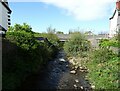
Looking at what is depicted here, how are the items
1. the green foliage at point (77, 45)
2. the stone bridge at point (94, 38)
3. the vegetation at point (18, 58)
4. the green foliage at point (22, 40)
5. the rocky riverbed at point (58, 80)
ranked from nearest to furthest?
the vegetation at point (18, 58), the rocky riverbed at point (58, 80), the green foliage at point (22, 40), the green foliage at point (77, 45), the stone bridge at point (94, 38)

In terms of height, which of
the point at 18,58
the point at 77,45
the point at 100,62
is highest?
the point at 18,58

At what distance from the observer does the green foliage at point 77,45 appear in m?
38.9

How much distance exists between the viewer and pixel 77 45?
3919 centimetres

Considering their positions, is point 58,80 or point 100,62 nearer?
point 58,80

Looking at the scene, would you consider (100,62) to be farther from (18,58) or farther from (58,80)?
(18,58)

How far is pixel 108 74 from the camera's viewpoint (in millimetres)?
19438

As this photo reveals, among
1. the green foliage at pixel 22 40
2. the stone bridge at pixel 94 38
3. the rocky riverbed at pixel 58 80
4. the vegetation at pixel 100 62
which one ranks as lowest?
the rocky riverbed at pixel 58 80

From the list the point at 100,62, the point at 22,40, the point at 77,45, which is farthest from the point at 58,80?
the point at 77,45

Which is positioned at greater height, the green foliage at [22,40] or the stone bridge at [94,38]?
the green foliage at [22,40]

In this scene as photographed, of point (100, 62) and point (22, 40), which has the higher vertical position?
point (22, 40)

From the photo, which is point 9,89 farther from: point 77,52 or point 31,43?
point 77,52

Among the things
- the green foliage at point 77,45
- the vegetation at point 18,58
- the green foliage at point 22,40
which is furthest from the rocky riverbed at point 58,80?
the green foliage at point 77,45

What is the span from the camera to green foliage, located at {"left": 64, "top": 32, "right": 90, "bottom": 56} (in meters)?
38.9

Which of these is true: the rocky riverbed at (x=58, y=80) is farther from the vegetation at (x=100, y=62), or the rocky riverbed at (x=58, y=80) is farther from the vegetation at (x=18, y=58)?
the vegetation at (x=18, y=58)
